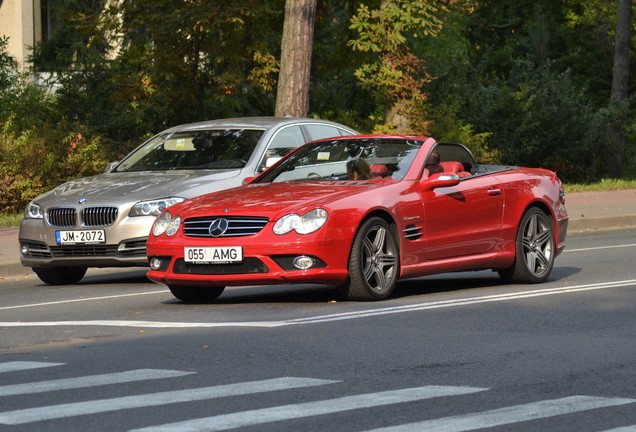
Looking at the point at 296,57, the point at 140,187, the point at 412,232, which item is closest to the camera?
the point at 412,232

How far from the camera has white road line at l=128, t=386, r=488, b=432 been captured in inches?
262

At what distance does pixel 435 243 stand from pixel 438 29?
1624 centimetres

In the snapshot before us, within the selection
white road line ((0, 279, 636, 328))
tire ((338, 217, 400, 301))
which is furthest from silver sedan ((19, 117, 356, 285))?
white road line ((0, 279, 636, 328))

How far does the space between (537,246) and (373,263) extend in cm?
248

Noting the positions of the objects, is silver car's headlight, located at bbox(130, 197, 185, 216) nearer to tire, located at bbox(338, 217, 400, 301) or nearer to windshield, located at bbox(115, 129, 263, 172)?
windshield, located at bbox(115, 129, 263, 172)

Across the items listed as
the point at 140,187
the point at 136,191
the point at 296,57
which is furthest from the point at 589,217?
the point at 136,191

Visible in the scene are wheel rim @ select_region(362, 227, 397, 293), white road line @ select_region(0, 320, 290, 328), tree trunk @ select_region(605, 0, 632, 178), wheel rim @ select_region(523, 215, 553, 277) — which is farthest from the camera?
tree trunk @ select_region(605, 0, 632, 178)

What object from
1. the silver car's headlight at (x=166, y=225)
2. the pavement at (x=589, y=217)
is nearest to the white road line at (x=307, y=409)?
the silver car's headlight at (x=166, y=225)

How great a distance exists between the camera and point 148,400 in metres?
7.39

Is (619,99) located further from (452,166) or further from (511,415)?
(511,415)

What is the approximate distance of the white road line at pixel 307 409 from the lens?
6.64 metres

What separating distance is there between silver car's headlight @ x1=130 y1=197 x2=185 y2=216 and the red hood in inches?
74.4

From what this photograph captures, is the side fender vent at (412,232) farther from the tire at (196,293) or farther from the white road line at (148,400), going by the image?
the white road line at (148,400)

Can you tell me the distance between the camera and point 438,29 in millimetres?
28672
